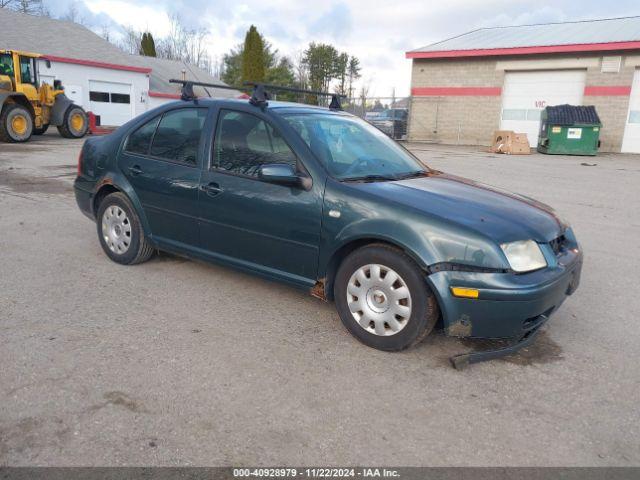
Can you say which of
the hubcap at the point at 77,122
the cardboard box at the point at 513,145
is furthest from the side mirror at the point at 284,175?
the cardboard box at the point at 513,145

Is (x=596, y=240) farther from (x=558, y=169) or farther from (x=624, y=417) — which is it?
(x=558, y=169)

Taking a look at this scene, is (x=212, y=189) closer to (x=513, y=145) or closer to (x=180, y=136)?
(x=180, y=136)

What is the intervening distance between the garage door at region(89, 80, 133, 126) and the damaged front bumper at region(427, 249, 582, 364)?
2825 cm

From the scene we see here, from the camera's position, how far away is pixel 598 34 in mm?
25031

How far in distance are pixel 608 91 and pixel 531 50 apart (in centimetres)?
391

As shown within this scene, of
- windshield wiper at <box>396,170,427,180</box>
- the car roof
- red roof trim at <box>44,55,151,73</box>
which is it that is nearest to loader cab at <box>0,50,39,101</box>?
red roof trim at <box>44,55,151,73</box>

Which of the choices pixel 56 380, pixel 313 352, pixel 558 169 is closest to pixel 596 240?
pixel 313 352

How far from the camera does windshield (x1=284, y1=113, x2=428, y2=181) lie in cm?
380

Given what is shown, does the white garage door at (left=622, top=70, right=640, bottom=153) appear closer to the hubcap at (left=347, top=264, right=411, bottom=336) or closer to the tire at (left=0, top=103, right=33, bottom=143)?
the tire at (left=0, top=103, right=33, bottom=143)

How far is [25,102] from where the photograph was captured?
1767cm

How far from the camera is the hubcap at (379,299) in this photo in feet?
10.7

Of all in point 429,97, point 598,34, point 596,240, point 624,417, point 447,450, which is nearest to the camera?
point 447,450

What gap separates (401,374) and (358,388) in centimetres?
32

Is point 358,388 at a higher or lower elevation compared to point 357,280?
lower
